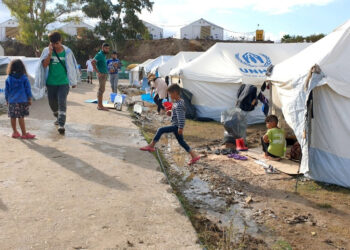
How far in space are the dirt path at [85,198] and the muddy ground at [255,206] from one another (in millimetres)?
433

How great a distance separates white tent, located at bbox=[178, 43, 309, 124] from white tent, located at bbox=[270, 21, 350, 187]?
4.53m

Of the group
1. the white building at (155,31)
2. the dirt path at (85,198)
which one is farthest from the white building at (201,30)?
the dirt path at (85,198)

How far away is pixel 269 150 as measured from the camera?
6.71 meters

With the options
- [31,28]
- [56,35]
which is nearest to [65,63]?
[56,35]

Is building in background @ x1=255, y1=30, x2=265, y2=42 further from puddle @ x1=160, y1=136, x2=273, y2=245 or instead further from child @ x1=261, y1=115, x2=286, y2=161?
puddle @ x1=160, y1=136, x2=273, y2=245

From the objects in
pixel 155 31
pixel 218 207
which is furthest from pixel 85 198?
pixel 155 31

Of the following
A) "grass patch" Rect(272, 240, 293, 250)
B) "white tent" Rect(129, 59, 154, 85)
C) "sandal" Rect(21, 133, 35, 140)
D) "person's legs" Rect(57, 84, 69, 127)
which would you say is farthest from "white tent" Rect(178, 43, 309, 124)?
"white tent" Rect(129, 59, 154, 85)

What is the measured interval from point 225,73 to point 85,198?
7937 millimetres

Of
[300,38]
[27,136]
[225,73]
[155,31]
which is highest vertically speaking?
[155,31]

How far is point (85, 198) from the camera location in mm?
3783

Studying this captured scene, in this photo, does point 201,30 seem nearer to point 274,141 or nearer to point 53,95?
point 53,95

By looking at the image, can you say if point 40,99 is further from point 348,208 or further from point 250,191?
point 348,208

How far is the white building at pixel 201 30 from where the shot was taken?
182 feet

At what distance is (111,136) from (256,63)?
6.13m
